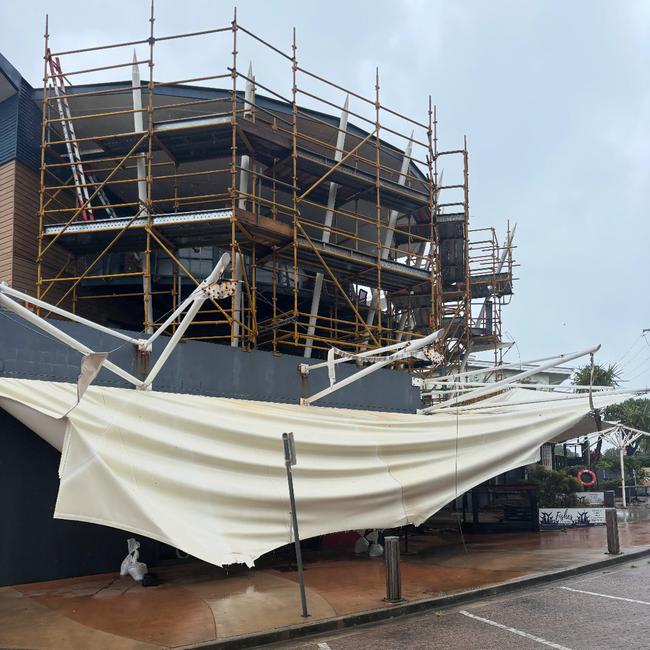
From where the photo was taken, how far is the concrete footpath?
7.93 metres

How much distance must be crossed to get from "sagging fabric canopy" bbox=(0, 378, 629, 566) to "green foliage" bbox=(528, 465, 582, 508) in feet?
28.7

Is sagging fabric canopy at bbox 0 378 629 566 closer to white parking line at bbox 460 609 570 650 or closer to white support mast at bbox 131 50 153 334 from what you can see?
white parking line at bbox 460 609 570 650

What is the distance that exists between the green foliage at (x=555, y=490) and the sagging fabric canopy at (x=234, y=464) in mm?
8744

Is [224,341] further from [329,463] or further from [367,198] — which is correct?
[329,463]

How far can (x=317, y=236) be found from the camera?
943 inches

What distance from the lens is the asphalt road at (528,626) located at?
7.55 meters

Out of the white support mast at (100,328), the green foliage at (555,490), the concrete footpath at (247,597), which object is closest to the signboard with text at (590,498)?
the green foliage at (555,490)

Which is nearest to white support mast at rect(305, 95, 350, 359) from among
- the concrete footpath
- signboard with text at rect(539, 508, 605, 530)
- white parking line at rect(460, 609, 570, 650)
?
the concrete footpath

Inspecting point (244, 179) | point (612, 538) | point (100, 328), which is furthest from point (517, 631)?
point (244, 179)

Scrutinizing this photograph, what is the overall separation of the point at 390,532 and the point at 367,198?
1022 centimetres

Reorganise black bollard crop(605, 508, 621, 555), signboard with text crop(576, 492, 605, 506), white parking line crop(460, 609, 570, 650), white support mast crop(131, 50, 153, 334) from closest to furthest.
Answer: white parking line crop(460, 609, 570, 650) < black bollard crop(605, 508, 621, 555) < white support mast crop(131, 50, 153, 334) < signboard with text crop(576, 492, 605, 506)

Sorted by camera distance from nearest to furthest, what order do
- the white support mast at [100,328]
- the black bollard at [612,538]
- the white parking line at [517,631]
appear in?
the white parking line at [517,631]
the white support mast at [100,328]
the black bollard at [612,538]

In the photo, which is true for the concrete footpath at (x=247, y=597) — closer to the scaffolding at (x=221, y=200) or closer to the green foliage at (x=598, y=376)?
the scaffolding at (x=221, y=200)

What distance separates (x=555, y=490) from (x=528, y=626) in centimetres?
1449
